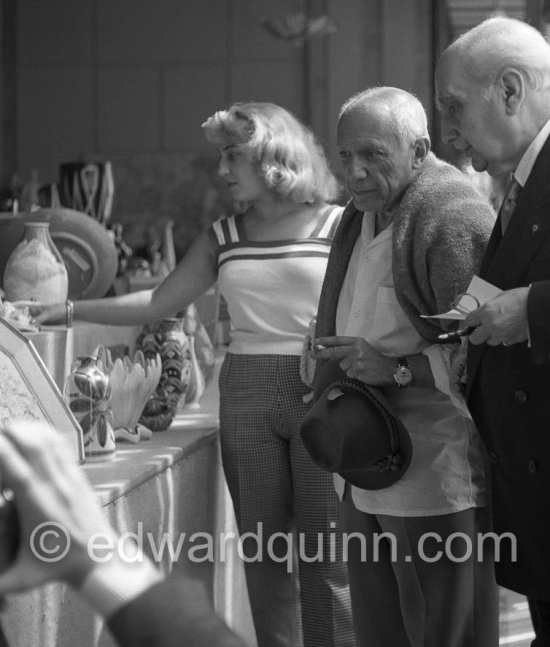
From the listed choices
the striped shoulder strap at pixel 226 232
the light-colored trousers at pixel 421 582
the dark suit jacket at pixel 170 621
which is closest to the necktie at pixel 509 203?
the light-colored trousers at pixel 421 582

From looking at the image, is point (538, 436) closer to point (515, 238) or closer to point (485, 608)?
point (515, 238)

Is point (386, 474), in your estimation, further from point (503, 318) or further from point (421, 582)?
point (503, 318)

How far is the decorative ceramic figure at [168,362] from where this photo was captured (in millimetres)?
2998

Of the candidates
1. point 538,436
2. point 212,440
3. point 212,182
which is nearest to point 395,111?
point 538,436

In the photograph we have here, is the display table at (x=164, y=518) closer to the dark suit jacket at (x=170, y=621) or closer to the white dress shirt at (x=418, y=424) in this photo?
the white dress shirt at (x=418, y=424)

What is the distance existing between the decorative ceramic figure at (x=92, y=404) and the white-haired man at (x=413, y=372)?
626 mm

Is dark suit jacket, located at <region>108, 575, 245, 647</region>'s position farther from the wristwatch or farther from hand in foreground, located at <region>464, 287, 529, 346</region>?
the wristwatch

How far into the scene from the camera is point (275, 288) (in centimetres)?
265

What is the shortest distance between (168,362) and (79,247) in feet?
1.36

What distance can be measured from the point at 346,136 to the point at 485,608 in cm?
93

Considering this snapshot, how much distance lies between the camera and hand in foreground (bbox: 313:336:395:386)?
2.03 meters

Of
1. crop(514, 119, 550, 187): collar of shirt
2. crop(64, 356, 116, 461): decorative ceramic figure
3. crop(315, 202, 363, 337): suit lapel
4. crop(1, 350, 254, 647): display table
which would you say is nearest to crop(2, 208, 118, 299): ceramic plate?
crop(1, 350, 254, 647): display table

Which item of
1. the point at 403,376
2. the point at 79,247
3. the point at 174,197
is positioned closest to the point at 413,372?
the point at 403,376

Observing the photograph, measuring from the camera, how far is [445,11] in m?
7.90
